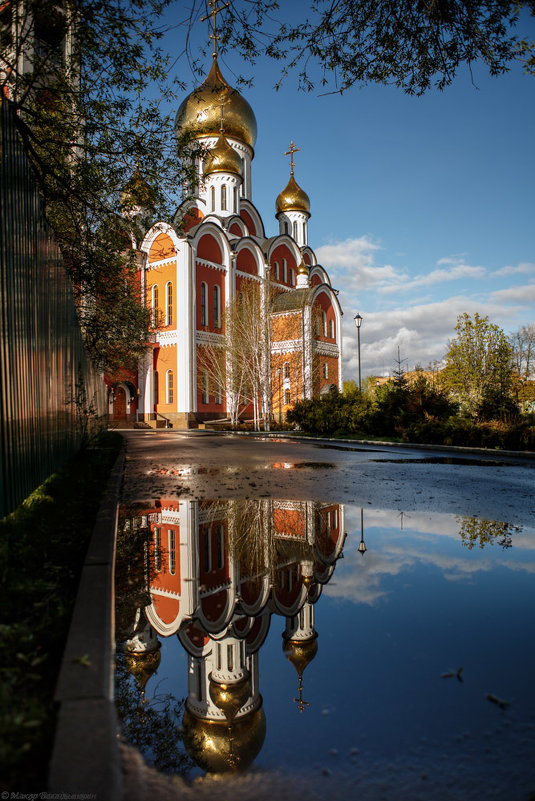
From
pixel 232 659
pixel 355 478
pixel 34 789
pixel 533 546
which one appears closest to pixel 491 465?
pixel 355 478

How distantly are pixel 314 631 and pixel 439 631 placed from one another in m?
0.65

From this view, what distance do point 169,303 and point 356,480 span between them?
98.7 feet

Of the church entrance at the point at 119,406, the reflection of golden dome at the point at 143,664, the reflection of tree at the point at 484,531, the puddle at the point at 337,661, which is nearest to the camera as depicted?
the puddle at the point at 337,661

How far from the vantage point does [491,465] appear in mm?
11359

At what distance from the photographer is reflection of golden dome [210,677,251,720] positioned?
2.15 m

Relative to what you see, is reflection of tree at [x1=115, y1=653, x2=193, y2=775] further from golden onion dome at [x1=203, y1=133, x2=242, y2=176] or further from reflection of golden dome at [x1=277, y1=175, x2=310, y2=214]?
reflection of golden dome at [x1=277, y1=175, x2=310, y2=214]

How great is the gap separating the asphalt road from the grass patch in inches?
98.6

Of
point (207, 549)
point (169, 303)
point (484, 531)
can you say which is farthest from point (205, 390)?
point (207, 549)

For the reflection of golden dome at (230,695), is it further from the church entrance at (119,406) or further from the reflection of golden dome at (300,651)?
the church entrance at (119,406)

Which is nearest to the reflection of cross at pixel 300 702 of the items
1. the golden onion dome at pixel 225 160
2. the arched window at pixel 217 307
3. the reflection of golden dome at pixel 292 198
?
the arched window at pixel 217 307

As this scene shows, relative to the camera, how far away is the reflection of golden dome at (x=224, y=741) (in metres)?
1.84

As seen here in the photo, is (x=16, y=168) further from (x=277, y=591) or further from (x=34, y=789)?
(x=34, y=789)

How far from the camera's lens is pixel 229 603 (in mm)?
3297

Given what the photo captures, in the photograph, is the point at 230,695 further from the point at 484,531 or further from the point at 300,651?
the point at 484,531
